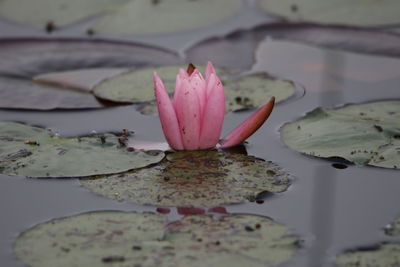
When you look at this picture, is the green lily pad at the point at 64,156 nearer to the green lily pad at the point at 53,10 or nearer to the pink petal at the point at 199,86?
the pink petal at the point at 199,86

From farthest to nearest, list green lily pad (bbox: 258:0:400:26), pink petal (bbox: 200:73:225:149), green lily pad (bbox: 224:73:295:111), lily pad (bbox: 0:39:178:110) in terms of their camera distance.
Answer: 1. green lily pad (bbox: 258:0:400:26)
2. lily pad (bbox: 0:39:178:110)
3. green lily pad (bbox: 224:73:295:111)
4. pink petal (bbox: 200:73:225:149)

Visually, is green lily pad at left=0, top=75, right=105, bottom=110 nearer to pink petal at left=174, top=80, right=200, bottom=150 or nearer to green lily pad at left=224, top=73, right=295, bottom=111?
green lily pad at left=224, top=73, right=295, bottom=111

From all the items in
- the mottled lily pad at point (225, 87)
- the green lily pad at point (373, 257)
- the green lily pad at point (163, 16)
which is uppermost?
the green lily pad at point (163, 16)

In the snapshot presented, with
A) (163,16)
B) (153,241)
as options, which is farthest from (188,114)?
(163,16)

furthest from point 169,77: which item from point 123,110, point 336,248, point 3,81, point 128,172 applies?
point 336,248

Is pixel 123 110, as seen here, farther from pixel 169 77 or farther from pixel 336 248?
pixel 336 248

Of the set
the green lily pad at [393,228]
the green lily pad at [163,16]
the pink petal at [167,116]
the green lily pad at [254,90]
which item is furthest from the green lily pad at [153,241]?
the green lily pad at [163,16]

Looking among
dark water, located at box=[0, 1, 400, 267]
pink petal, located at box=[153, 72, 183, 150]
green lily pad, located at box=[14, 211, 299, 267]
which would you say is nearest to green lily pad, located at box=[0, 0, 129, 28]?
dark water, located at box=[0, 1, 400, 267]

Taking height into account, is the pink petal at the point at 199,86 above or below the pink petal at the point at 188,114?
above
